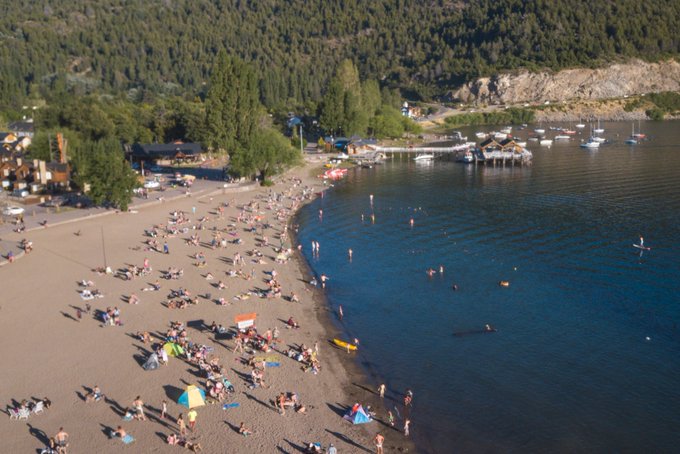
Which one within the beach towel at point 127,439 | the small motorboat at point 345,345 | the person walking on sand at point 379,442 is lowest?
the person walking on sand at point 379,442

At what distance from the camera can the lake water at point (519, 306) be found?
25828 millimetres

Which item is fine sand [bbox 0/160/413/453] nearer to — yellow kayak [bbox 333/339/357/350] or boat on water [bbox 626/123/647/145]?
yellow kayak [bbox 333/339/357/350]

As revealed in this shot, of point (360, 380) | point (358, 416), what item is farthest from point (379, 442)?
point (360, 380)

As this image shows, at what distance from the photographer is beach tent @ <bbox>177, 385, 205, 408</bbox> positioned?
26.0 m

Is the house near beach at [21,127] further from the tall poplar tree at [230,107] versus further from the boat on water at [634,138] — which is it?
the boat on water at [634,138]

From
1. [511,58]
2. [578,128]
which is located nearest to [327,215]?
[578,128]

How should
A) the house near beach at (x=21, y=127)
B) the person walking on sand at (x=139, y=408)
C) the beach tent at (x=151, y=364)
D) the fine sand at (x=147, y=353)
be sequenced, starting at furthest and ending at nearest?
1. the house near beach at (x=21, y=127)
2. the beach tent at (x=151, y=364)
3. the person walking on sand at (x=139, y=408)
4. the fine sand at (x=147, y=353)

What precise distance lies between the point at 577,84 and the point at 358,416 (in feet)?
571

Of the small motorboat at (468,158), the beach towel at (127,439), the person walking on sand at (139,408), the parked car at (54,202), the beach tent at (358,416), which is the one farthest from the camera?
the small motorboat at (468,158)

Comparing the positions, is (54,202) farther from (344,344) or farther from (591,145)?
(591,145)

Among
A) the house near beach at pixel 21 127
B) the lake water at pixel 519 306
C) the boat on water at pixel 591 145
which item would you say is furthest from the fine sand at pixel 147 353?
the boat on water at pixel 591 145

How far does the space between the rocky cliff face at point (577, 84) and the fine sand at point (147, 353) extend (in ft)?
478

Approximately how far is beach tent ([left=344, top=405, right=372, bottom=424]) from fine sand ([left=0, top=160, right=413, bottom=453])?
264 millimetres

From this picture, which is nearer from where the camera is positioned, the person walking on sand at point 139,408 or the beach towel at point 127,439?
the beach towel at point 127,439
